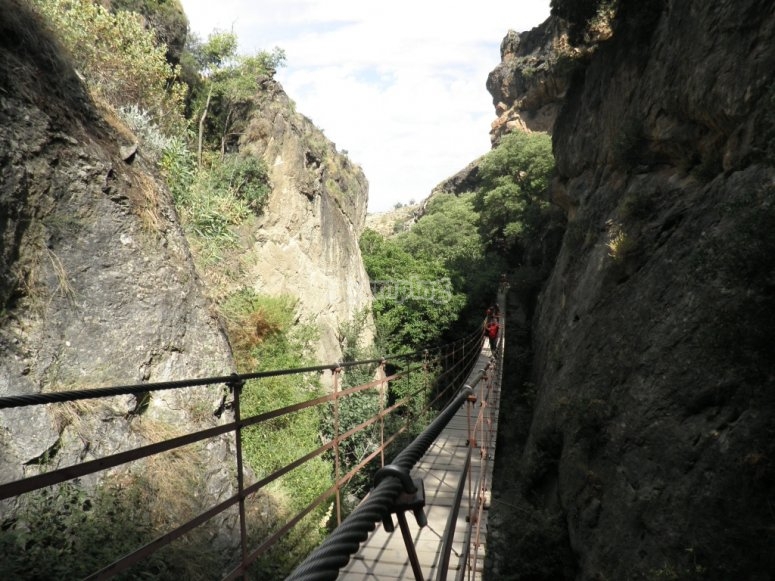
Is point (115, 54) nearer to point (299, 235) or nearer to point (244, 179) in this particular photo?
point (244, 179)

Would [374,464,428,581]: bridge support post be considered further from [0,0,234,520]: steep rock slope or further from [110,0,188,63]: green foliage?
[110,0,188,63]: green foliage

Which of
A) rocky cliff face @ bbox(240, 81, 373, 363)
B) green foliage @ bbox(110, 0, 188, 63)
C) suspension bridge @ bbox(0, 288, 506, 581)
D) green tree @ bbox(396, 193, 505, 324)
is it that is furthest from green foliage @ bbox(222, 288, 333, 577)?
green tree @ bbox(396, 193, 505, 324)

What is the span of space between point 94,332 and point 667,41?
916 centimetres

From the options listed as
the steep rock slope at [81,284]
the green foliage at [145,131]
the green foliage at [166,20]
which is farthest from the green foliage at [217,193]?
the green foliage at [166,20]

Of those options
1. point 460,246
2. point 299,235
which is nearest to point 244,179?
point 299,235

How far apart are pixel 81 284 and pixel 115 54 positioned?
6.02 metres

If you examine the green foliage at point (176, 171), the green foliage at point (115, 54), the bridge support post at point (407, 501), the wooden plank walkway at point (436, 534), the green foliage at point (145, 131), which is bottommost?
the wooden plank walkway at point (436, 534)

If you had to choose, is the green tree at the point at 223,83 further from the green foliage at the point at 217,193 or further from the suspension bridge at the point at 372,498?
the suspension bridge at the point at 372,498

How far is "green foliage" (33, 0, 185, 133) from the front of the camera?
886cm

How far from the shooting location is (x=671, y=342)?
5.34m

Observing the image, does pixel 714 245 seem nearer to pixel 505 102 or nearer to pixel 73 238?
pixel 73 238

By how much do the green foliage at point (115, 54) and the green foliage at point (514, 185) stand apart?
19452 millimetres

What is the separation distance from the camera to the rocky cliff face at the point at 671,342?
416cm

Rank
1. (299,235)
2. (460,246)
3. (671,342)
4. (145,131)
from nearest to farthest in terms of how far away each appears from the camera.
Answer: (671,342) → (145,131) → (299,235) → (460,246)
